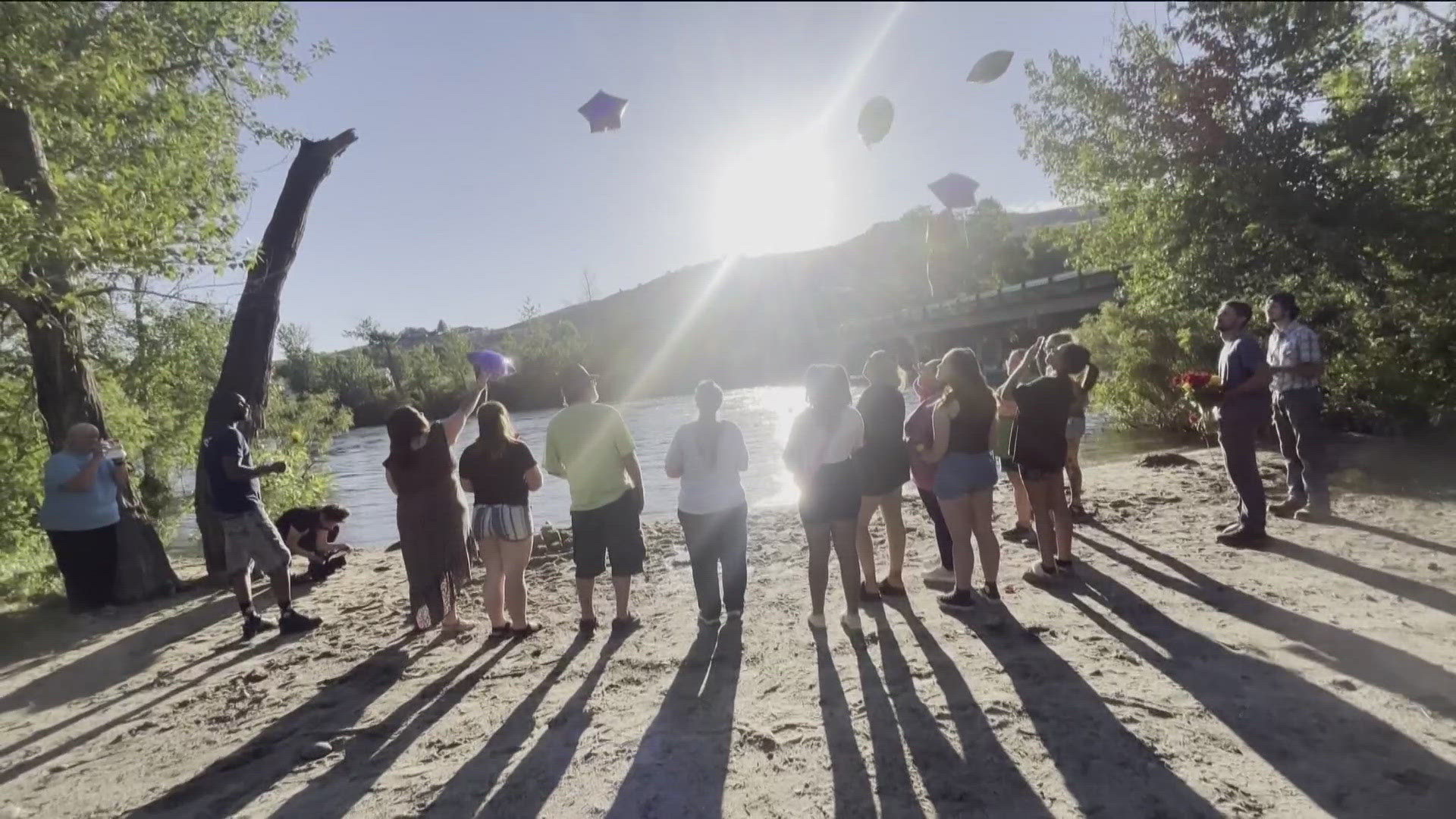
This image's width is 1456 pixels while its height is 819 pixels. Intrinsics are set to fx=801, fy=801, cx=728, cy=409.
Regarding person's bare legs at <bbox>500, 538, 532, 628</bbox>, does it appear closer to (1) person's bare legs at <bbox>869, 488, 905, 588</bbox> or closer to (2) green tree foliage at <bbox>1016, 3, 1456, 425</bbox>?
(1) person's bare legs at <bbox>869, 488, 905, 588</bbox>

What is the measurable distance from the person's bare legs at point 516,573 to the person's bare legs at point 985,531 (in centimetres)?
276

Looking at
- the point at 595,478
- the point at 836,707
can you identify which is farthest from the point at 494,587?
the point at 836,707

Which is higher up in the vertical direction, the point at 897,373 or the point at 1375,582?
the point at 897,373

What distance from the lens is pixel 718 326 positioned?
81562 mm

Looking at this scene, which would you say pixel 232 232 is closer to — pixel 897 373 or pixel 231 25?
pixel 231 25

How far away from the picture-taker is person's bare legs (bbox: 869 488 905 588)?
520 centimetres

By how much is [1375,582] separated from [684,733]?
428 cm

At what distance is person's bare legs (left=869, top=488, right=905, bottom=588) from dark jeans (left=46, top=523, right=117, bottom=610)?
634 cm

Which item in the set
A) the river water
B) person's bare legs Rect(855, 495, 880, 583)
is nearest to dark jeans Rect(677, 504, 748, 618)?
person's bare legs Rect(855, 495, 880, 583)

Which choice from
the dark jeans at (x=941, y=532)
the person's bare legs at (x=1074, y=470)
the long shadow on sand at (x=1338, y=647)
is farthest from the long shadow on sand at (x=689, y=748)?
the person's bare legs at (x=1074, y=470)

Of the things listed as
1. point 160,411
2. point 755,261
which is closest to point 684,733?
point 160,411

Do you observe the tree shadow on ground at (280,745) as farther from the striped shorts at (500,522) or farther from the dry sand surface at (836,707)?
the striped shorts at (500,522)

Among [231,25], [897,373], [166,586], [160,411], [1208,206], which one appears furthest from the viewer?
[160,411]

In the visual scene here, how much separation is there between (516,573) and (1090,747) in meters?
3.45
